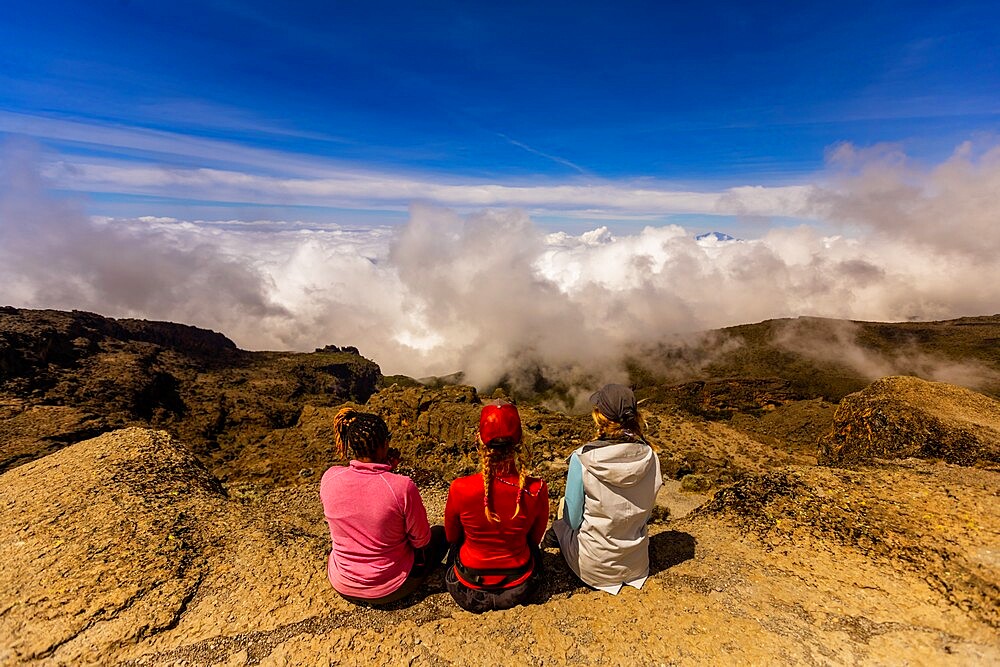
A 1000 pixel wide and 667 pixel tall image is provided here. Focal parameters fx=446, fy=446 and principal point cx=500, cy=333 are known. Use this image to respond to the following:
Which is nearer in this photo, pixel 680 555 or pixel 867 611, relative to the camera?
pixel 867 611

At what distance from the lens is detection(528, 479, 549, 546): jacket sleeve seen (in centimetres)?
582

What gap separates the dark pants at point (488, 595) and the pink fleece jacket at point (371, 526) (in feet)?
2.43

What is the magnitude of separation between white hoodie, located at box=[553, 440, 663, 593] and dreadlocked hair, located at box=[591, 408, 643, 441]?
0.10 metres

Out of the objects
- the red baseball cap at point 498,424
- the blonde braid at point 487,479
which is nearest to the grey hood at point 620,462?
the red baseball cap at point 498,424

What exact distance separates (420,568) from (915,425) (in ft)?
63.8

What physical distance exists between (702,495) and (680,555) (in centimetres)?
1360

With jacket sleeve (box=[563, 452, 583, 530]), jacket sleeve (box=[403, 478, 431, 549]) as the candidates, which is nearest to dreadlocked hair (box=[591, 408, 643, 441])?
jacket sleeve (box=[563, 452, 583, 530])

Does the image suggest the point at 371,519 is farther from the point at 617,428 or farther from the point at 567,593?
the point at 617,428

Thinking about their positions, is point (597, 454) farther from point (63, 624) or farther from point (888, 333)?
point (888, 333)

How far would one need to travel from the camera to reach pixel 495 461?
5.48m

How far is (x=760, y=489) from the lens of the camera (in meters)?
9.34

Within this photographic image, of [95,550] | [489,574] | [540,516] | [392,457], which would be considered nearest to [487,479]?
[540,516]

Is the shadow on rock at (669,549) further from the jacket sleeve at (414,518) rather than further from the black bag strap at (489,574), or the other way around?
the jacket sleeve at (414,518)

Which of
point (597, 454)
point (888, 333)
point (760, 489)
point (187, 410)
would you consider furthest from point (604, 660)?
point (888, 333)
